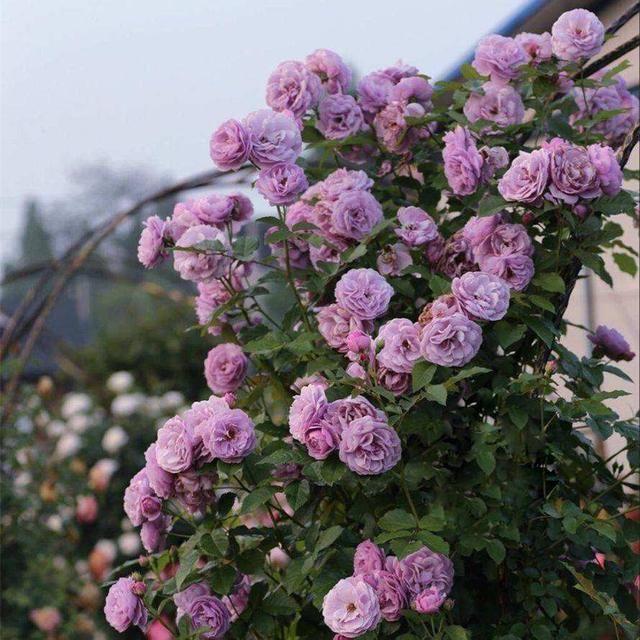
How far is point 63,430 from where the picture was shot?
4.42m

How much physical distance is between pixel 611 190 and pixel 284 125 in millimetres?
485

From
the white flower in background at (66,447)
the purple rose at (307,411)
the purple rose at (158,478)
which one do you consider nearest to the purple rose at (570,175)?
the purple rose at (307,411)

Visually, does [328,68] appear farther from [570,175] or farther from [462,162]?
[570,175]

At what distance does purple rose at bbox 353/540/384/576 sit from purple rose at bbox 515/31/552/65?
829 millimetres

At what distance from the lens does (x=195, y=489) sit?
1397 mm

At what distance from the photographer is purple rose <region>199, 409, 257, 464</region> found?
4.42 feet

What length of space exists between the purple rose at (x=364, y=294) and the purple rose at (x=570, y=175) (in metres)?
0.28

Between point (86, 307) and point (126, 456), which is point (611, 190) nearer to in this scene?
point (126, 456)

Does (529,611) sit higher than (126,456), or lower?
higher

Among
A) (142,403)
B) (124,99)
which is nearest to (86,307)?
(124,99)

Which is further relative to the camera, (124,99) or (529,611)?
(124,99)

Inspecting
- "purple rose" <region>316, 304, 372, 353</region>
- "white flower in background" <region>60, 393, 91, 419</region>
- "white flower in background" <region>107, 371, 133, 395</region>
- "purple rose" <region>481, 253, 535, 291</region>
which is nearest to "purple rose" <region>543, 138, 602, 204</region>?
"purple rose" <region>481, 253, 535, 291</region>

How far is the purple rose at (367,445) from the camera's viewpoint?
1.28 meters

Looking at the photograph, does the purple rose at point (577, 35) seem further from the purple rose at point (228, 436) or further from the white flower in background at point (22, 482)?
the white flower in background at point (22, 482)
